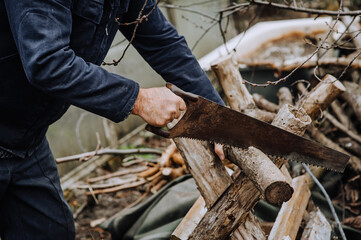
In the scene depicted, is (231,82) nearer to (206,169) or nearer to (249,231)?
(206,169)

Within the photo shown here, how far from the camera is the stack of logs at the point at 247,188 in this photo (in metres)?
1.81

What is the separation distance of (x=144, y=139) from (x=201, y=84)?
352cm

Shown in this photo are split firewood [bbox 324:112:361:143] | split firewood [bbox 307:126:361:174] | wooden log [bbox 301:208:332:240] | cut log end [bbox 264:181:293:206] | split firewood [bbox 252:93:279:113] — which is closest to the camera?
cut log end [bbox 264:181:293:206]

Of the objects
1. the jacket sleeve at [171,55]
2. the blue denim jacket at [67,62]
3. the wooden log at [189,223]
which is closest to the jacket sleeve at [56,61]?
the blue denim jacket at [67,62]

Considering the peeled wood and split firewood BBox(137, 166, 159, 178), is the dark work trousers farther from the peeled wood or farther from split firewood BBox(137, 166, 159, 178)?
split firewood BBox(137, 166, 159, 178)

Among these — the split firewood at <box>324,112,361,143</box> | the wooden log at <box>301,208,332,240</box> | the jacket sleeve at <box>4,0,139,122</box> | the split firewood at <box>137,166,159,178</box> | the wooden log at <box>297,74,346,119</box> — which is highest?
the jacket sleeve at <box>4,0,139,122</box>

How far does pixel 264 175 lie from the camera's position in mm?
1752

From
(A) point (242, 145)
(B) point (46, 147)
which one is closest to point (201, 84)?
(A) point (242, 145)

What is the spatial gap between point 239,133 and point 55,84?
1020 mm

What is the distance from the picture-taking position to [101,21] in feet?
6.11

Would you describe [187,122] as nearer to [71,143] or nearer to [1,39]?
[1,39]

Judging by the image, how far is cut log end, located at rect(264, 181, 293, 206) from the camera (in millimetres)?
1687

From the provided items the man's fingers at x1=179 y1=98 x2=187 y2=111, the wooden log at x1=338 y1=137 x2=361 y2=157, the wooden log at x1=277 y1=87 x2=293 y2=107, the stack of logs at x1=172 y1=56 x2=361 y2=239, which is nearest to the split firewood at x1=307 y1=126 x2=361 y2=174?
the wooden log at x1=338 y1=137 x2=361 y2=157

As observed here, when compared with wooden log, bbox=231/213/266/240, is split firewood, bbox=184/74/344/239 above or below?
above
